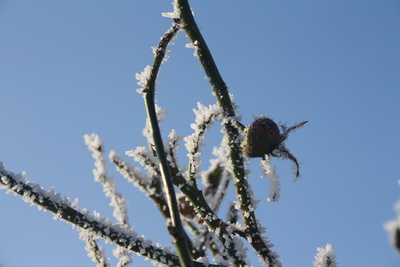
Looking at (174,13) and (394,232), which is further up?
(174,13)

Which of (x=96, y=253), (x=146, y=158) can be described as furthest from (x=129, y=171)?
(x=146, y=158)

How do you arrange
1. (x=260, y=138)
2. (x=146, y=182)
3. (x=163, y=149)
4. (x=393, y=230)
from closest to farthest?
(x=393, y=230) < (x=163, y=149) < (x=260, y=138) < (x=146, y=182)

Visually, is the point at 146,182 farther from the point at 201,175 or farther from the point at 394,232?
the point at 394,232

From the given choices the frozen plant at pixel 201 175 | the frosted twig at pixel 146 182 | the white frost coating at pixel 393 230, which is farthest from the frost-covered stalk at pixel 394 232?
the frosted twig at pixel 146 182

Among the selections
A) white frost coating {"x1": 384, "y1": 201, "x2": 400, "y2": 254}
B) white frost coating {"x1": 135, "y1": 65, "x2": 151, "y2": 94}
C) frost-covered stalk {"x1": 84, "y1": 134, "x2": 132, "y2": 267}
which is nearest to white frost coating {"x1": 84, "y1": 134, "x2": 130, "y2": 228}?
frost-covered stalk {"x1": 84, "y1": 134, "x2": 132, "y2": 267}

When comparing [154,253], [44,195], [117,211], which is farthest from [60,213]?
[117,211]

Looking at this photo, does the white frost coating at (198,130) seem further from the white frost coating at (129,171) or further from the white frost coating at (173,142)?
the white frost coating at (129,171)

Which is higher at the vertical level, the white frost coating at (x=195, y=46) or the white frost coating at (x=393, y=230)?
the white frost coating at (x=195, y=46)

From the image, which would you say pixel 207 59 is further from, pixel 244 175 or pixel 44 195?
pixel 44 195
